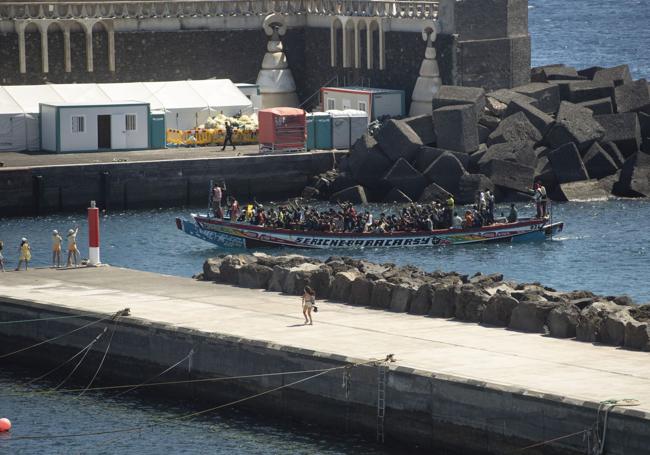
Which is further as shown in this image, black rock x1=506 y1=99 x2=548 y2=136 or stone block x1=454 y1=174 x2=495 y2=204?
black rock x1=506 y1=99 x2=548 y2=136

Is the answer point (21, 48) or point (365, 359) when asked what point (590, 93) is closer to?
point (21, 48)

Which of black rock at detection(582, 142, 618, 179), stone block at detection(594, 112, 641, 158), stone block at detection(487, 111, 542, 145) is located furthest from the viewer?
stone block at detection(594, 112, 641, 158)

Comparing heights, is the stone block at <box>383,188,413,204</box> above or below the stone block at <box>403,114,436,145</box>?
below

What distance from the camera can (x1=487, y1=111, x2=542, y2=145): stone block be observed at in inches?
3004

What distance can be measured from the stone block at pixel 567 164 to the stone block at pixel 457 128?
3.57 metres

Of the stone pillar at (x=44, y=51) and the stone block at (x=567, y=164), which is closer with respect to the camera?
the stone block at (x=567, y=164)

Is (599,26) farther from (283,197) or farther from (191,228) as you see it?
(191,228)

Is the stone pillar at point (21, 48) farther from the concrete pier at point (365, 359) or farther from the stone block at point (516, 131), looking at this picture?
Answer: the concrete pier at point (365, 359)

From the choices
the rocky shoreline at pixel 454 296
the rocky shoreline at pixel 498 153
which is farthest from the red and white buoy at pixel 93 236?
the rocky shoreline at pixel 498 153

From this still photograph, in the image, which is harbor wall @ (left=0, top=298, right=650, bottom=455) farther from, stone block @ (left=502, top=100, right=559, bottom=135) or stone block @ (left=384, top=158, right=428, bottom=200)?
stone block @ (left=502, top=100, right=559, bottom=135)

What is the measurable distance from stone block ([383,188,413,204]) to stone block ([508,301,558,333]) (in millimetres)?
33422

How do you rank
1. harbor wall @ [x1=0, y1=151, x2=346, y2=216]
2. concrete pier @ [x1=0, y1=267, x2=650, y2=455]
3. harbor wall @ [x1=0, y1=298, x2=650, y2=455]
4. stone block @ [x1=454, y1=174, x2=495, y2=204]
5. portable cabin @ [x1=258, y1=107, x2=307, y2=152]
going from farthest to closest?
1. portable cabin @ [x1=258, y1=107, x2=307, y2=152]
2. stone block @ [x1=454, y1=174, x2=495, y2=204]
3. harbor wall @ [x1=0, y1=151, x2=346, y2=216]
4. concrete pier @ [x1=0, y1=267, x2=650, y2=455]
5. harbor wall @ [x1=0, y1=298, x2=650, y2=455]

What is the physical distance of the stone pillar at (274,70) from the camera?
89000 millimetres

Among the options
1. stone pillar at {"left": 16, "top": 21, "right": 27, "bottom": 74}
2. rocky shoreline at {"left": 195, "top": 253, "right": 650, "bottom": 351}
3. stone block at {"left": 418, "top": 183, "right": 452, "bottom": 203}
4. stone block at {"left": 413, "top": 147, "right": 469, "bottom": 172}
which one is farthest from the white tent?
rocky shoreline at {"left": 195, "top": 253, "right": 650, "bottom": 351}
